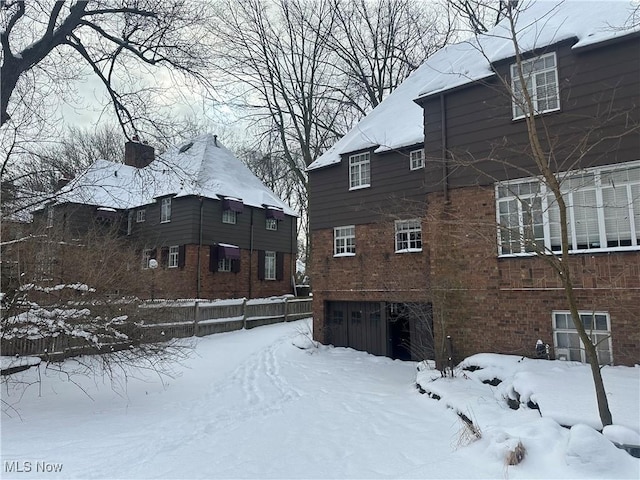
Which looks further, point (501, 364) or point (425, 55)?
point (425, 55)

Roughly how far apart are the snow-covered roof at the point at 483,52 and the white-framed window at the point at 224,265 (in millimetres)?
9382

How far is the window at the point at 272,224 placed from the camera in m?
25.0

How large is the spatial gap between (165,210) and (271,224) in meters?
6.01

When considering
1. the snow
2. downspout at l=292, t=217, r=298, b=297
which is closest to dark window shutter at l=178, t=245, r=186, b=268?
downspout at l=292, t=217, r=298, b=297

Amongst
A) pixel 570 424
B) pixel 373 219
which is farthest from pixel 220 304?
pixel 570 424

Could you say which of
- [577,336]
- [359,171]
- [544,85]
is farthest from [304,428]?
[359,171]

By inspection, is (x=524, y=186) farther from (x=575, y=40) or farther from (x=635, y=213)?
(x=575, y=40)

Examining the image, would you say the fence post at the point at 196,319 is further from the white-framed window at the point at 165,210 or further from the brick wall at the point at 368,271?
the white-framed window at the point at 165,210

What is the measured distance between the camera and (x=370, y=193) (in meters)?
14.1

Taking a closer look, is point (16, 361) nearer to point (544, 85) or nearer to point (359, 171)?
point (359, 171)

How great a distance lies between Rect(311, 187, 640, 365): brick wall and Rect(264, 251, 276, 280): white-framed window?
13.8 m

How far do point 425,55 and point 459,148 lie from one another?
15105 mm

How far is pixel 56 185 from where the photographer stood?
967 cm

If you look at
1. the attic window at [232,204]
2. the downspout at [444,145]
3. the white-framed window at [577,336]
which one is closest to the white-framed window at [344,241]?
the downspout at [444,145]
